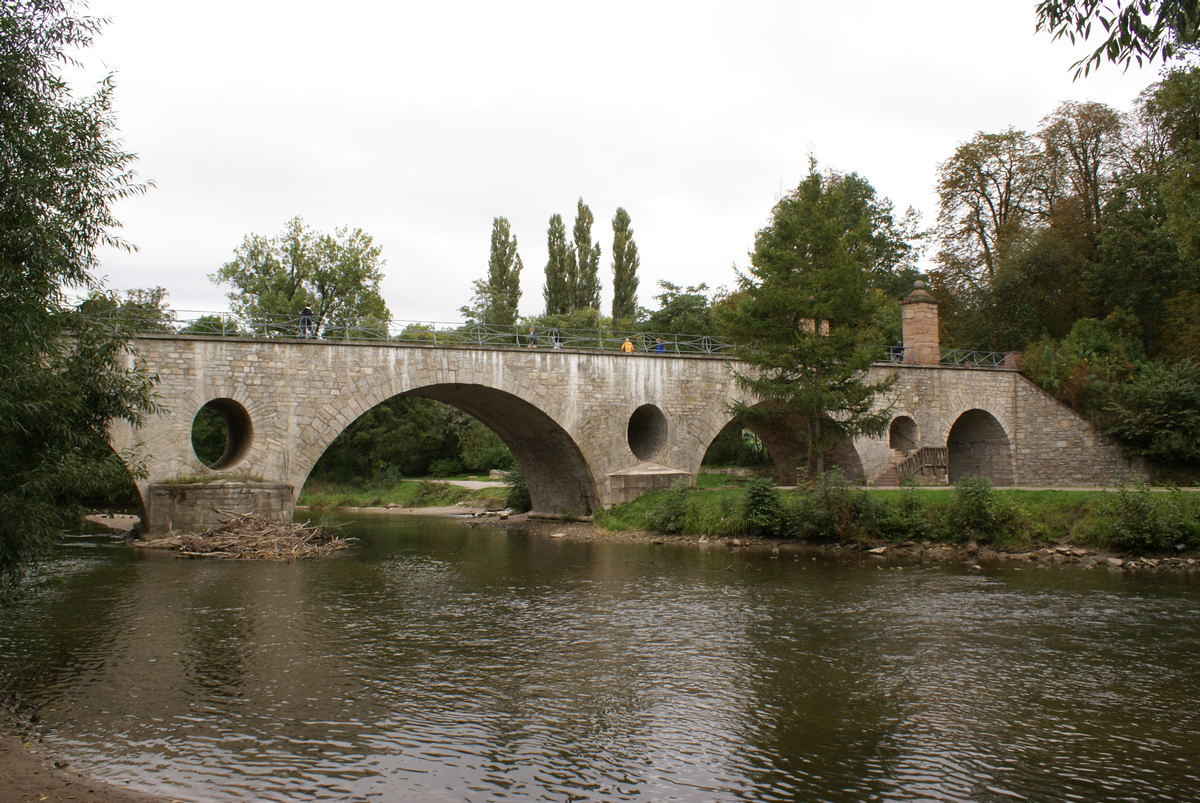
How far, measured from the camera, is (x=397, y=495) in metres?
42.2

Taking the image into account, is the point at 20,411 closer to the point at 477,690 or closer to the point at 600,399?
the point at 477,690

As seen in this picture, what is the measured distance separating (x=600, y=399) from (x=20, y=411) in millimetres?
18060

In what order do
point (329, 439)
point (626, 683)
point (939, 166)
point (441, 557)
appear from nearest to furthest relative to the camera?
1. point (626, 683)
2. point (441, 557)
3. point (329, 439)
4. point (939, 166)

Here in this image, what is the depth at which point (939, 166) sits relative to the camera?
140ft

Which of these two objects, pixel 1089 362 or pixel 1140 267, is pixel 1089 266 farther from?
pixel 1089 362

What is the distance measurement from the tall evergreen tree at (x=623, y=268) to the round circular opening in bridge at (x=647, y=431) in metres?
23.7

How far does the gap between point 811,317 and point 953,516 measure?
5.98 metres

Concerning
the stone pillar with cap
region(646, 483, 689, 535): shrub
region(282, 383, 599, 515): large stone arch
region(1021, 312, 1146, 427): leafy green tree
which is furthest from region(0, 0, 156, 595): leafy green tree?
region(1021, 312, 1146, 427): leafy green tree

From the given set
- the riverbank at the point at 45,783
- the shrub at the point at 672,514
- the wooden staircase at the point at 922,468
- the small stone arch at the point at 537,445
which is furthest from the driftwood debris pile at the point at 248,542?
the wooden staircase at the point at 922,468

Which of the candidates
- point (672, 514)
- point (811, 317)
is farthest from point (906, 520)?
point (672, 514)

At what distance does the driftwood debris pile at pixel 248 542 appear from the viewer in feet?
59.5

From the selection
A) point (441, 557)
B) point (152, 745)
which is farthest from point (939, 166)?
point (152, 745)

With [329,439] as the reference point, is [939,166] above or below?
above

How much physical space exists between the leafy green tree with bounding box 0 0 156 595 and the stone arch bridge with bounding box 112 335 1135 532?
4431 millimetres
